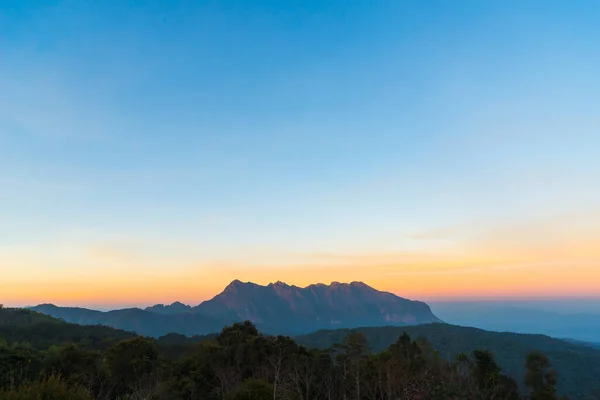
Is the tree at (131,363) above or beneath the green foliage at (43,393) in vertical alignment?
beneath

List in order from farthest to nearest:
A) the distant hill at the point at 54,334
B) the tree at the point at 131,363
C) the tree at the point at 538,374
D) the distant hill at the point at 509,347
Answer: the distant hill at the point at 509,347 → the distant hill at the point at 54,334 → the tree at the point at 538,374 → the tree at the point at 131,363

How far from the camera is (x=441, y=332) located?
174 m

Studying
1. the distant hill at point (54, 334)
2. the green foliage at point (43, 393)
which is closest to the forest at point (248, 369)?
the green foliage at point (43, 393)

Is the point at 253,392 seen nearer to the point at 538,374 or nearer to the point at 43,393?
the point at 43,393

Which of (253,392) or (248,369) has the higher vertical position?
(253,392)

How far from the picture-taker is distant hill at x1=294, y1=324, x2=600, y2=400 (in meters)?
122

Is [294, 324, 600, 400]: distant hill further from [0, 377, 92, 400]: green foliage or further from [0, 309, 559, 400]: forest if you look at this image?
[0, 377, 92, 400]: green foliage

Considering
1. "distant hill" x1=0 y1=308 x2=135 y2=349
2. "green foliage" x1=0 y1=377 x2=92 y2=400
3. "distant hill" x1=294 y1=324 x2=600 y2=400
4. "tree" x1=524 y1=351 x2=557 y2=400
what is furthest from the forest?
"distant hill" x1=294 y1=324 x2=600 y2=400

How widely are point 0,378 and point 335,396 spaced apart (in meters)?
28.3

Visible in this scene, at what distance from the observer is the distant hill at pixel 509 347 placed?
4801 inches

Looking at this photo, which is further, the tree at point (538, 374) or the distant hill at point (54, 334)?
the distant hill at point (54, 334)

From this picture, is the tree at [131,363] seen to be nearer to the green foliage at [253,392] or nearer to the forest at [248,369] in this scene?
the forest at [248,369]

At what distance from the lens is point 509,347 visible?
150 meters

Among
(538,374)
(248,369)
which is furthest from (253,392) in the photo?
(538,374)
